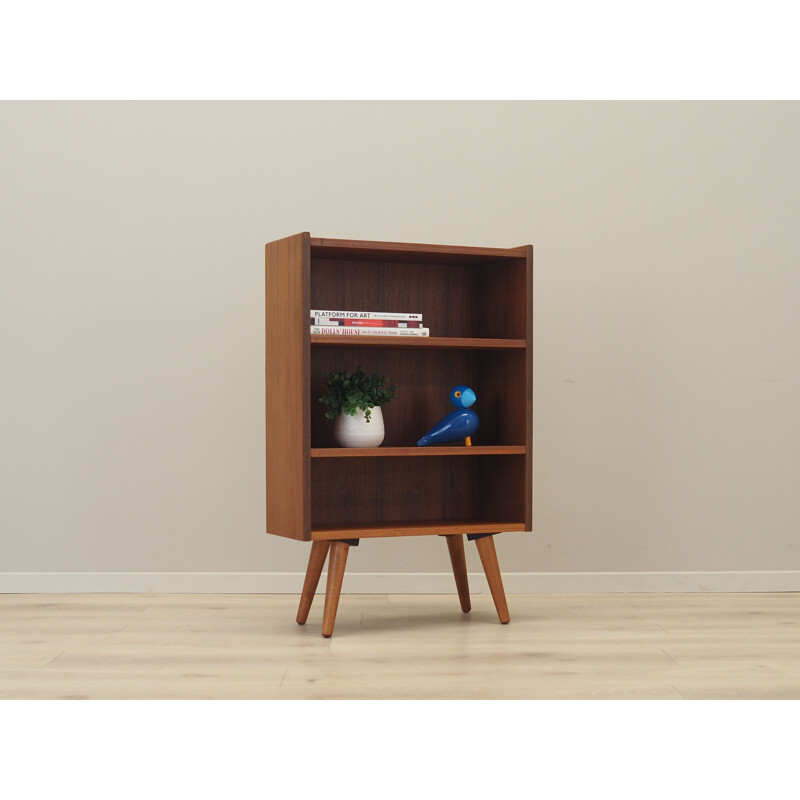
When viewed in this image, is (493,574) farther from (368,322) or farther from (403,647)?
(368,322)

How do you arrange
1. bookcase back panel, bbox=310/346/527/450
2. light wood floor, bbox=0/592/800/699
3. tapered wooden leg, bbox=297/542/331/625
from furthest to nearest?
bookcase back panel, bbox=310/346/527/450 → tapered wooden leg, bbox=297/542/331/625 → light wood floor, bbox=0/592/800/699

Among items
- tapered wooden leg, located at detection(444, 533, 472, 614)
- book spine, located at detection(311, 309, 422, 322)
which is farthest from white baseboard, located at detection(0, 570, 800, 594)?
book spine, located at detection(311, 309, 422, 322)

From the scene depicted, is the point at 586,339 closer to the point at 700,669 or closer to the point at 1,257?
the point at 700,669

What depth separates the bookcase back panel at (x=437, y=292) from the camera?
329 centimetres

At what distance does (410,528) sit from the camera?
3.06 metres

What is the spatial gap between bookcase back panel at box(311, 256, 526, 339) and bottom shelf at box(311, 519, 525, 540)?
658mm

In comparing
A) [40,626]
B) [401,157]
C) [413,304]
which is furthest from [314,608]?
[401,157]

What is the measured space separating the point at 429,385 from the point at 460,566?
2.17 feet

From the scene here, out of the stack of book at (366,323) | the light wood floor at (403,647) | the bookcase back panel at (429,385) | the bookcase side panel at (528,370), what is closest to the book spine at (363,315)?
the stack of book at (366,323)

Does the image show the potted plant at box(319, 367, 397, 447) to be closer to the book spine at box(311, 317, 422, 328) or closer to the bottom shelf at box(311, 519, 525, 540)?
the book spine at box(311, 317, 422, 328)

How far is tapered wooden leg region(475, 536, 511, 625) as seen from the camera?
10.3ft

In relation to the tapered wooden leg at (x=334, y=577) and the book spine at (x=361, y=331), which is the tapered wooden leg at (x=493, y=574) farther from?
the book spine at (x=361, y=331)

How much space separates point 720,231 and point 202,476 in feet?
7.56

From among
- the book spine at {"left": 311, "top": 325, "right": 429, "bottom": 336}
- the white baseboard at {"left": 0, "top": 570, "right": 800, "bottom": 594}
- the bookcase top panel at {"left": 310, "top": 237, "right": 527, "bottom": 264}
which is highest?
the bookcase top panel at {"left": 310, "top": 237, "right": 527, "bottom": 264}
